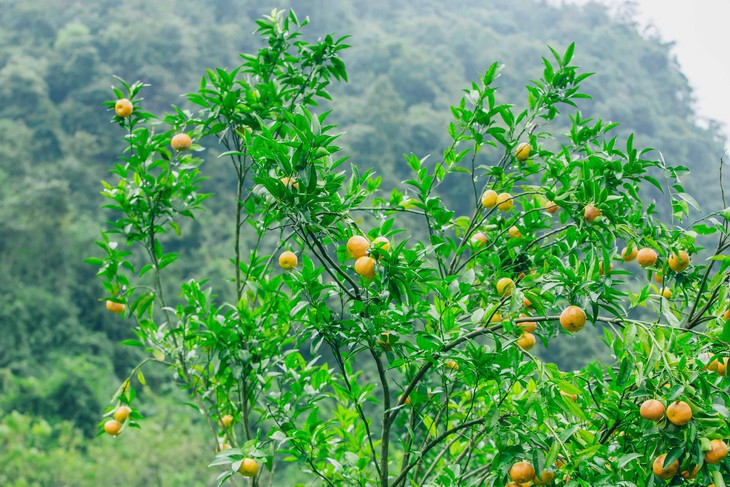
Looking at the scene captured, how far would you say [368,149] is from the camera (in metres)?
16.1

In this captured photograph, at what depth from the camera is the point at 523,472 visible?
1.27 meters

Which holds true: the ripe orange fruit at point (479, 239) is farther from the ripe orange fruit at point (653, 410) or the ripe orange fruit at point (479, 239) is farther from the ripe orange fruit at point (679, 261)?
the ripe orange fruit at point (653, 410)

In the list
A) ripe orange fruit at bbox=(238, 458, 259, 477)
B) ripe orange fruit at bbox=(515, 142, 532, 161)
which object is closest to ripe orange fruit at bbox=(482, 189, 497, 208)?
ripe orange fruit at bbox=(515, 142, 532, 161)

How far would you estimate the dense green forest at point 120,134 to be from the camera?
1050cm

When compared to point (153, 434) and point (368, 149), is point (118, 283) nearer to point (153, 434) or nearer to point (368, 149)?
point (153, 434)

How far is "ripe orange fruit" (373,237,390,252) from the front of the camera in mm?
1281

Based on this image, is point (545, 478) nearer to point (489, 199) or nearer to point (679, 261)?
point (679, 261)

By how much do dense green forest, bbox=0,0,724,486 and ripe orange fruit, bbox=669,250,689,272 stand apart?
722 cm

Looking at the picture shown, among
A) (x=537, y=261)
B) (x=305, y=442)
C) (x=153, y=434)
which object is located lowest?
(x=305, y=442)

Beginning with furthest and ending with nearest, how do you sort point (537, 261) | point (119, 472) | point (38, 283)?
point (38, 283)
point (119, 472)
point (537, 261)

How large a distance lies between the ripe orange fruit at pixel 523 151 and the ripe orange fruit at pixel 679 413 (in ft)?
2.87

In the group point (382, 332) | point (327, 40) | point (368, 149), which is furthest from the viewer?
point (368, 149)

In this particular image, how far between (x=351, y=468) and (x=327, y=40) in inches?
42.9

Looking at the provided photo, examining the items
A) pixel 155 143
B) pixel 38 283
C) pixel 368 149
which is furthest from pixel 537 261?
pixel 368 149
